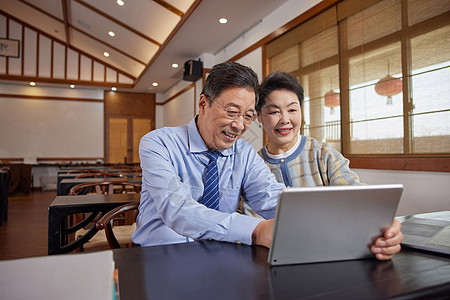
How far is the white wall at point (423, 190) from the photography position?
→ 2.67 meters

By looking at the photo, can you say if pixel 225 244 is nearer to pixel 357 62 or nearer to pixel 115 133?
pixel 357 62

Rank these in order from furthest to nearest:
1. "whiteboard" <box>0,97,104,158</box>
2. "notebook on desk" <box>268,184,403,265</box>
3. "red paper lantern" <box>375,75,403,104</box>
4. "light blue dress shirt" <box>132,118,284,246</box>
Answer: "whiteboard" <box>0,97,104,158</box> → "red paper lantern" <box>375,75,403,104</box> → "light blue dress shirt" <box>132,118,284,246</box> → "notebook on desk" <box>268,184,403,265</box>

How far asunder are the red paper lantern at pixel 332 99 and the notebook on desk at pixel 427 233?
8.80ft

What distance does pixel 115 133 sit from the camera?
436 inches

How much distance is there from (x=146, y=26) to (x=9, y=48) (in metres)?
5.06

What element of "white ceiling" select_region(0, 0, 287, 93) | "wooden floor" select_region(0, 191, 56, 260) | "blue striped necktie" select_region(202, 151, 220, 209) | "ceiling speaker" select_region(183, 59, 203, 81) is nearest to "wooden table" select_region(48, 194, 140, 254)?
"blue striped necktie" select_region(202, 151, 220, 209)

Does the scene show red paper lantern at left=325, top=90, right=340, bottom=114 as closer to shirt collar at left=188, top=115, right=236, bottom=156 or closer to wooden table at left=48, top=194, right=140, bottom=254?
shirt collar at left=188, top=115, right=236, bottom=156

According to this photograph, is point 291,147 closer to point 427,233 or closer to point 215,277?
point 427,233

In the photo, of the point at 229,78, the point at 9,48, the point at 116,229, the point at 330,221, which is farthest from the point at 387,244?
the point at 9,48

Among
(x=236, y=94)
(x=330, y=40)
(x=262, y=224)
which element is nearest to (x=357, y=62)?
(x=330, y=40)

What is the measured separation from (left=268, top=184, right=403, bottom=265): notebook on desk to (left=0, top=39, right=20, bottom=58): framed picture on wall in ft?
35.6

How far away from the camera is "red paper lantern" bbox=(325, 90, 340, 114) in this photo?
3828mm

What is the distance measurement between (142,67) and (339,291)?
9333mm

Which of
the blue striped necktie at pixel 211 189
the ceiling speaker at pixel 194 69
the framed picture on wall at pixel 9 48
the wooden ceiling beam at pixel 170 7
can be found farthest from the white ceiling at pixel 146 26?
the blue striped necktie at pixel 211 189
